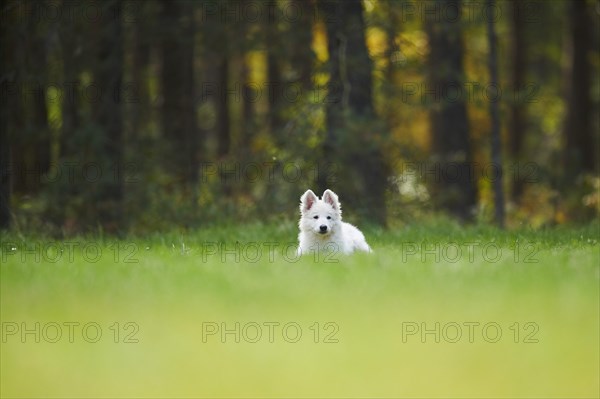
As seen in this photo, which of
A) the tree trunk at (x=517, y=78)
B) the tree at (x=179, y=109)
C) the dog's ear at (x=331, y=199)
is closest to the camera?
the dog's ear at (x=331, y=199)

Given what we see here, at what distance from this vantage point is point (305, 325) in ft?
27.6

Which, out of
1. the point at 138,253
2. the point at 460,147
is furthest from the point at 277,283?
the point at 460,147

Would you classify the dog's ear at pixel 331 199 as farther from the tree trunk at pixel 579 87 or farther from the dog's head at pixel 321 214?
the tree trunk at pixel 579 87

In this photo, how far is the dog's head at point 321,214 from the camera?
12.5 m

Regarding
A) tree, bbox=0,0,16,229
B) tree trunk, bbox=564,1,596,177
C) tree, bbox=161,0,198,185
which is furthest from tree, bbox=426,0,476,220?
tree, bbox=0,0,16,229

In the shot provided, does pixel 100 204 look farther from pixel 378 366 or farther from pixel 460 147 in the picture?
pixel 378 366

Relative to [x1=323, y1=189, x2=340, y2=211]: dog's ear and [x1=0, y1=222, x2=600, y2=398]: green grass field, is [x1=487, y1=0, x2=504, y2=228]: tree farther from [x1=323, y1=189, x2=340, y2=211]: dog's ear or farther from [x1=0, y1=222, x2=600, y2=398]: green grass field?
[x1=0, y1=222, x2=600, y2=398]: green grass field

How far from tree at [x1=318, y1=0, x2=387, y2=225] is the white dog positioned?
562cm

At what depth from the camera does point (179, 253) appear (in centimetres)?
1245

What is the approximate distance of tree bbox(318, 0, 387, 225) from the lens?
1889 cm

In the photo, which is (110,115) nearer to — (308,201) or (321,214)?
(308,201)

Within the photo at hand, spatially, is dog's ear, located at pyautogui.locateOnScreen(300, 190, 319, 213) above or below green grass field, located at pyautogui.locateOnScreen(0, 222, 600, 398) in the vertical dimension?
above

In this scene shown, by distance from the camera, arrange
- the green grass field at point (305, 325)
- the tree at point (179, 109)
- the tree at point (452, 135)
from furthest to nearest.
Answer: the tree at point (179, 109)
the tree at point (452, 135)
the green grass field at point (305, 325)

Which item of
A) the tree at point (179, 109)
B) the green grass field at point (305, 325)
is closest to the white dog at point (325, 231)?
the green grass field at point (305, 325)
